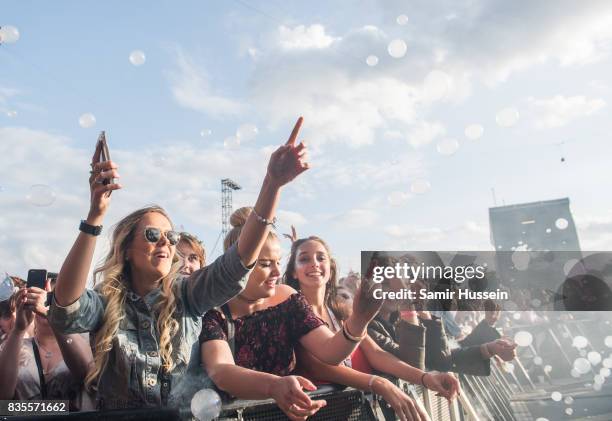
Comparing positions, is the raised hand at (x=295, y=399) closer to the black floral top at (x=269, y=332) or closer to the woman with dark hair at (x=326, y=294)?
the black floral top at (x=269, y=332)

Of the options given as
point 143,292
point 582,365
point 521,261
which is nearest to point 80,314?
point 143,292

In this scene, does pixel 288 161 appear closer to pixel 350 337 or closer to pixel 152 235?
pixel 152 235

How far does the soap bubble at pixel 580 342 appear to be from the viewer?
42.3ft

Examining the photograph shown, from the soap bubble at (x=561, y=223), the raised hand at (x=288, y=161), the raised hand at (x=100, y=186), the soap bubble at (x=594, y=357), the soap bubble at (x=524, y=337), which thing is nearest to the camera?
the raised hand at (x=100, y=186)

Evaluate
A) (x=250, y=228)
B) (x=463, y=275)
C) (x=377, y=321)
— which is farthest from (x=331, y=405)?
(x=463, y=275)

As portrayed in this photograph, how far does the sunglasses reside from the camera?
2.25 metres

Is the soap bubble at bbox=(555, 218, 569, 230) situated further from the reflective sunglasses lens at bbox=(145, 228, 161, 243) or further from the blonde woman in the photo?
the reflective sunglasses lens at bbox=(145, 228, 161, 243)

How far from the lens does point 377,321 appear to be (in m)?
3.53

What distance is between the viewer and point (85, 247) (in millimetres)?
1840

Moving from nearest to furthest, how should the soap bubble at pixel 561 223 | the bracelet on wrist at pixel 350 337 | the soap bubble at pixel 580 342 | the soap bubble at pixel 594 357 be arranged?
the bracelet on wrist at pixel 350 337 < the soap bubble at pixel 594 357 < the soap bubble at pixel 580 342 < the soap bubble at pixel 561 223

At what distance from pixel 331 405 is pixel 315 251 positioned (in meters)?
1.38

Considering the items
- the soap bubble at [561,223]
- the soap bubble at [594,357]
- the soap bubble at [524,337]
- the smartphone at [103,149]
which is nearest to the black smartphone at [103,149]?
the smartphone at [103,149]

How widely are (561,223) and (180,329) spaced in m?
51.8

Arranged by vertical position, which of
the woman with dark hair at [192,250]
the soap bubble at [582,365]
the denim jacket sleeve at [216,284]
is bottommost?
the denim jacket sleeve at [216,284]
